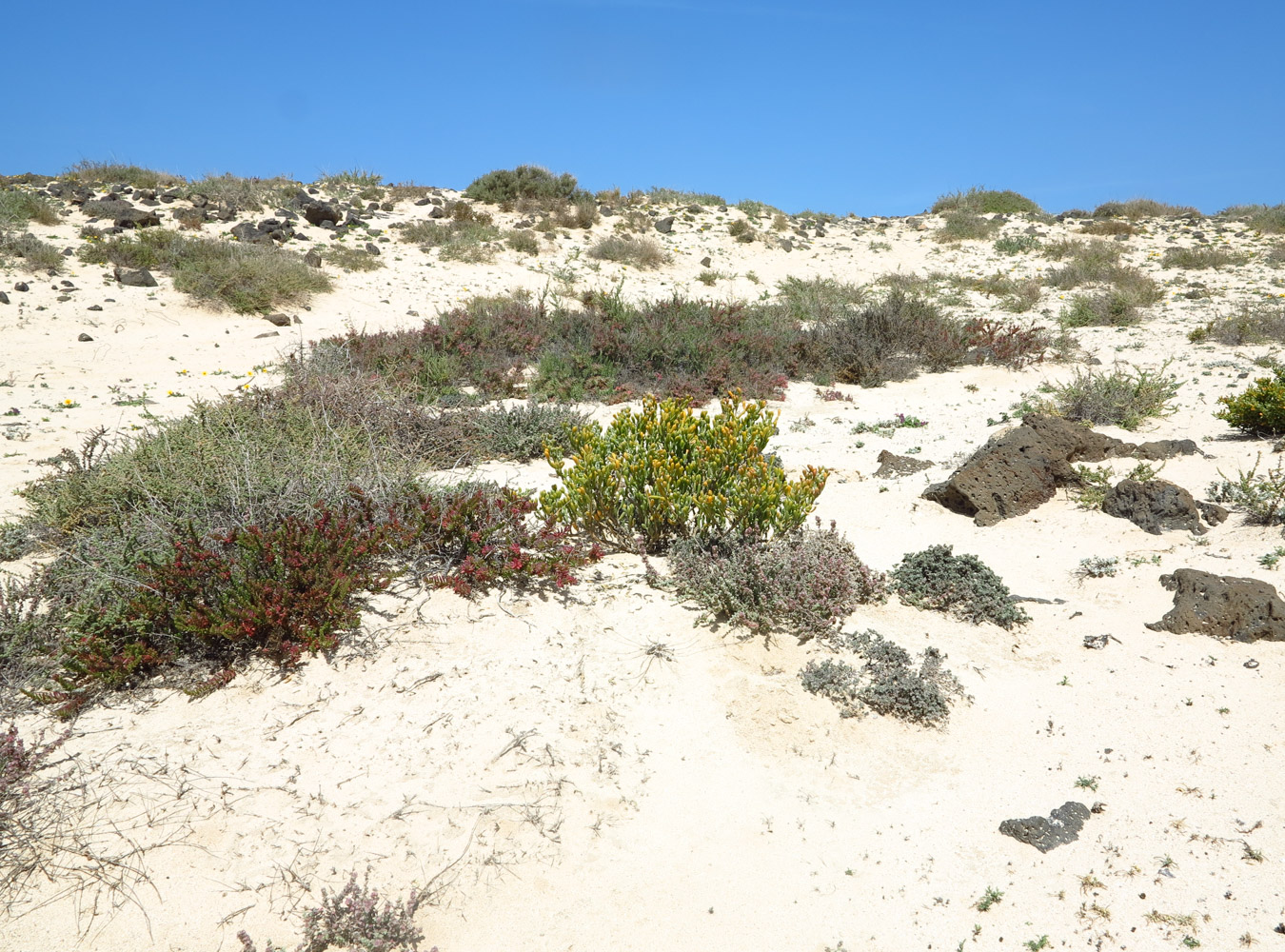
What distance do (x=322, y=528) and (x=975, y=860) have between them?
11.1 feet

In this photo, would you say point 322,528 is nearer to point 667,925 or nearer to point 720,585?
point 720,585

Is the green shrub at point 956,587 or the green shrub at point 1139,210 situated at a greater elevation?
the green shrub at point 1139,210

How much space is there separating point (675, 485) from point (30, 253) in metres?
13.5

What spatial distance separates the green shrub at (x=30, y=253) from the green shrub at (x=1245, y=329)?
17958mm

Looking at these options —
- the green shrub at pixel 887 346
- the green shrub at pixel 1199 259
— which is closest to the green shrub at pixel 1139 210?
the green shrub at pixel 1199 259

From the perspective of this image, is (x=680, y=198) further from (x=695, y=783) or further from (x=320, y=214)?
(x=695, y=783)

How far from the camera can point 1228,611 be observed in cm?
414

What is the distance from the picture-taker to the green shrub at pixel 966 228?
72.1ft

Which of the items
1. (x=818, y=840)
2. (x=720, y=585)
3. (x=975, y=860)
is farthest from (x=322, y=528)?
(x=975, y=860)

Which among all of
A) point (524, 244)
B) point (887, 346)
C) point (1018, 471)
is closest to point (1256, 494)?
point (1018, 471)

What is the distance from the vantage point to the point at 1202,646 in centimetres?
405

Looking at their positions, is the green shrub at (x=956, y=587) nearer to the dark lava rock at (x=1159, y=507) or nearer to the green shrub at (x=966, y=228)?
the dark lava rock at (x=1159, y=507)

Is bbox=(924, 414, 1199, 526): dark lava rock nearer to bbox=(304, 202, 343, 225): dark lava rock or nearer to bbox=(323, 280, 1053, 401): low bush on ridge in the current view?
bbox=(323, 280, 1053, 401): low bush on ridge

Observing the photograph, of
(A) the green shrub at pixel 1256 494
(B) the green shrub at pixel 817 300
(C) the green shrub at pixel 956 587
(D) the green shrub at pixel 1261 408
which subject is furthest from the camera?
(B) the green shrub at pixel 817 300
